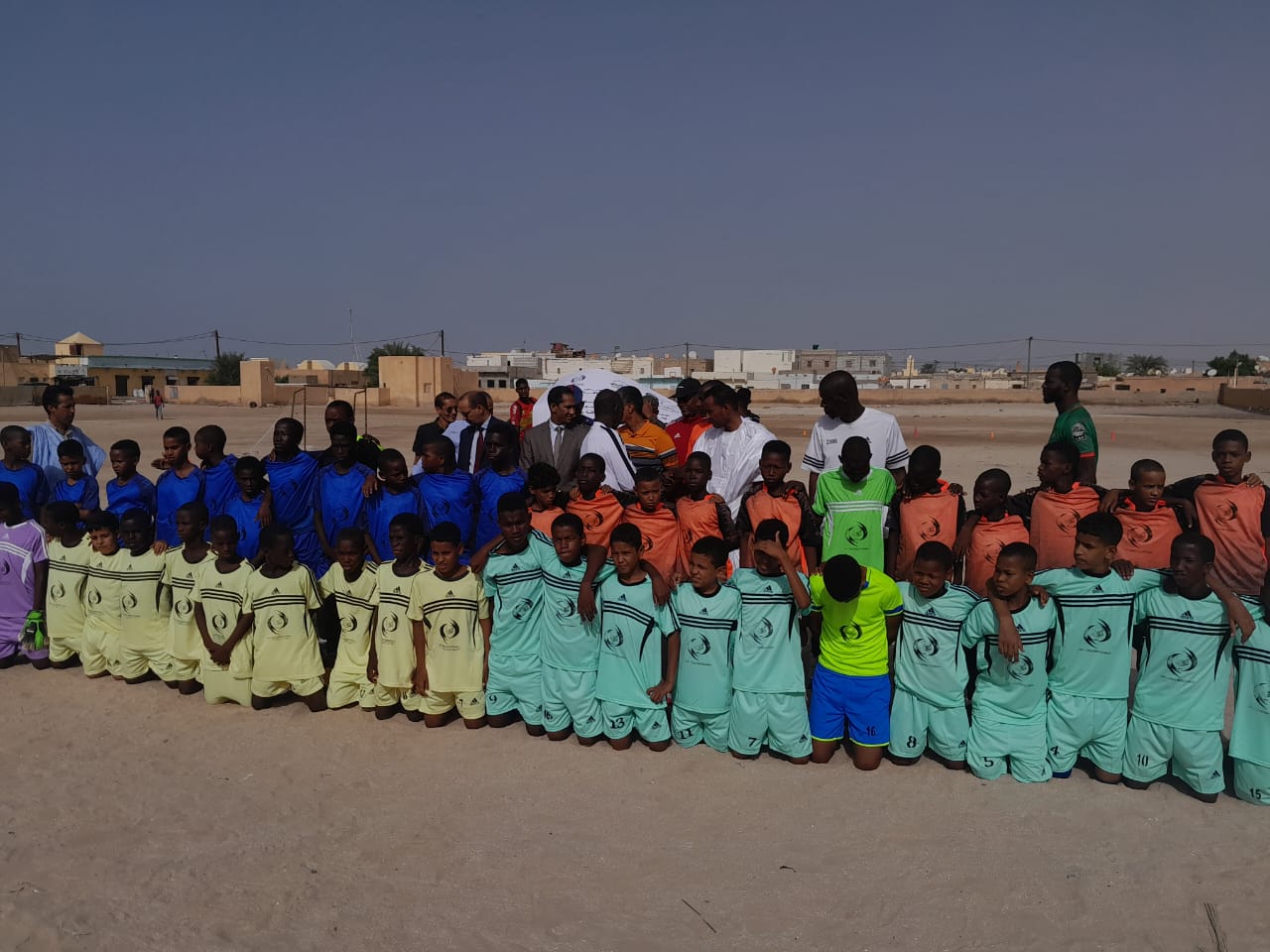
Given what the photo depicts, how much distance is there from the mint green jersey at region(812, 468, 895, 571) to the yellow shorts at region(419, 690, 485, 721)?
2343 millimetres

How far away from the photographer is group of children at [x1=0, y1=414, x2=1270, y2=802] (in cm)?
429

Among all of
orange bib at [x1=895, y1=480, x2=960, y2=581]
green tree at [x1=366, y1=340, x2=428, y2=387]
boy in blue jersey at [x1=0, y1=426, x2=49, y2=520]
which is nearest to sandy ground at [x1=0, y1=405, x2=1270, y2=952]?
orange bib at [x1=895, y1=480, x2=960, y2=581]

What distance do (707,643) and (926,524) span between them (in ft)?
5.47

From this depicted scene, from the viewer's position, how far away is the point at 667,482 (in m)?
5.73

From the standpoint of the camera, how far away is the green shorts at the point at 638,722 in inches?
183

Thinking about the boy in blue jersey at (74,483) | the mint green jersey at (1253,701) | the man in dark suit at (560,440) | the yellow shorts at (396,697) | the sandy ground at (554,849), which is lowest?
the sandy ground at (554,849)

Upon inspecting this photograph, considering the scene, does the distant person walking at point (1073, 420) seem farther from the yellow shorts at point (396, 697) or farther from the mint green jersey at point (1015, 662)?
the yellow shorts at point (396, 697)

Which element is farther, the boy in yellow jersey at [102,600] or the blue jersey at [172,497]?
the blue jersey at [172,497]

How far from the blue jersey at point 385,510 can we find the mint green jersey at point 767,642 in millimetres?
2371

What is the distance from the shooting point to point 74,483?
6.27m

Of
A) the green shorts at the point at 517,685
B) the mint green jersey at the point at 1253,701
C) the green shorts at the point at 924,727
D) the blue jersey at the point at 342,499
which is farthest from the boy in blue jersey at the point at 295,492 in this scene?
the mint green jersey at the point at 1253,701

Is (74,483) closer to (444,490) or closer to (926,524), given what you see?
(444,490)

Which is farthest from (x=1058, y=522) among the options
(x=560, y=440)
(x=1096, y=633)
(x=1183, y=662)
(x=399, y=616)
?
(x=399, y=616)

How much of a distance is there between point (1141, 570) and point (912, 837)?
1937mm
